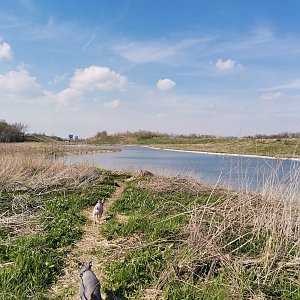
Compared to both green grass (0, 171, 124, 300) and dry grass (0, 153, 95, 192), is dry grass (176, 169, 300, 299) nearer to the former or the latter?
green grass (0, 171, 124, 300)

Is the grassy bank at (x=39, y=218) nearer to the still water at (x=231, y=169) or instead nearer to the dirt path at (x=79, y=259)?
the dirt path at (x=79, y=259)

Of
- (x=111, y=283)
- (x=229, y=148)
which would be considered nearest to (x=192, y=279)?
(x=111, y=283)

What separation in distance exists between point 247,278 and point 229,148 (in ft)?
155

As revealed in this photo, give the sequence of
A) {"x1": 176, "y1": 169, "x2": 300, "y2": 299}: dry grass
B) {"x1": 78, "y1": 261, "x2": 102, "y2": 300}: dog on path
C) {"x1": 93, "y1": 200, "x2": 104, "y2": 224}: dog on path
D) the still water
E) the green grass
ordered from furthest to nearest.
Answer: {"x1": 93, "y1": 200, "x2": 104, "y2": 224}: dog on path < the still water < {"x1": 176, "y1": 169, "x2": 300, "y2": 299}: dry grass < the green grass < {"x1": 78, "y1": 261, "x2": 102, "y2": 300}: dog on path

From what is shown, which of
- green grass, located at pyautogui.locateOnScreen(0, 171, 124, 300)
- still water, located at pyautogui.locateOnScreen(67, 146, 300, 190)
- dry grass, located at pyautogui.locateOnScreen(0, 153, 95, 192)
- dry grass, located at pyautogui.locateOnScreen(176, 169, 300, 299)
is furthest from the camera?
dry grass, located at pyautogui.locateOnScreen(0, 153, 95, 192)

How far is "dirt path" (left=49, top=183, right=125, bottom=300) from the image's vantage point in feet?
→ 13.6

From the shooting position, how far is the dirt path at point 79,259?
164 inches

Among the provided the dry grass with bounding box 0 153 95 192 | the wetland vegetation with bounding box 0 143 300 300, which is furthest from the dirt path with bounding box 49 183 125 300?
the dry grass with bounding box 0 153 95 192

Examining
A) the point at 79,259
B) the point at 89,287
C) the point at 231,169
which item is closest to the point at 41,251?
the point at 79,259

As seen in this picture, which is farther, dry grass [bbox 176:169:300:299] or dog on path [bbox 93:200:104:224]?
dog on path [bbox 93:200:104:224]

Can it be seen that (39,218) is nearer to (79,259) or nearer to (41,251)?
(41,251)

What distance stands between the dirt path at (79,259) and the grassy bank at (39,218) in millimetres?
123

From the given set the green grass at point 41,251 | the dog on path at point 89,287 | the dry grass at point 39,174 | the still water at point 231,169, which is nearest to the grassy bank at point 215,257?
the still water at point 231,169

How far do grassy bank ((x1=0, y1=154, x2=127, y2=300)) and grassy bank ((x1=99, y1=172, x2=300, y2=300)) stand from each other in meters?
0.89
